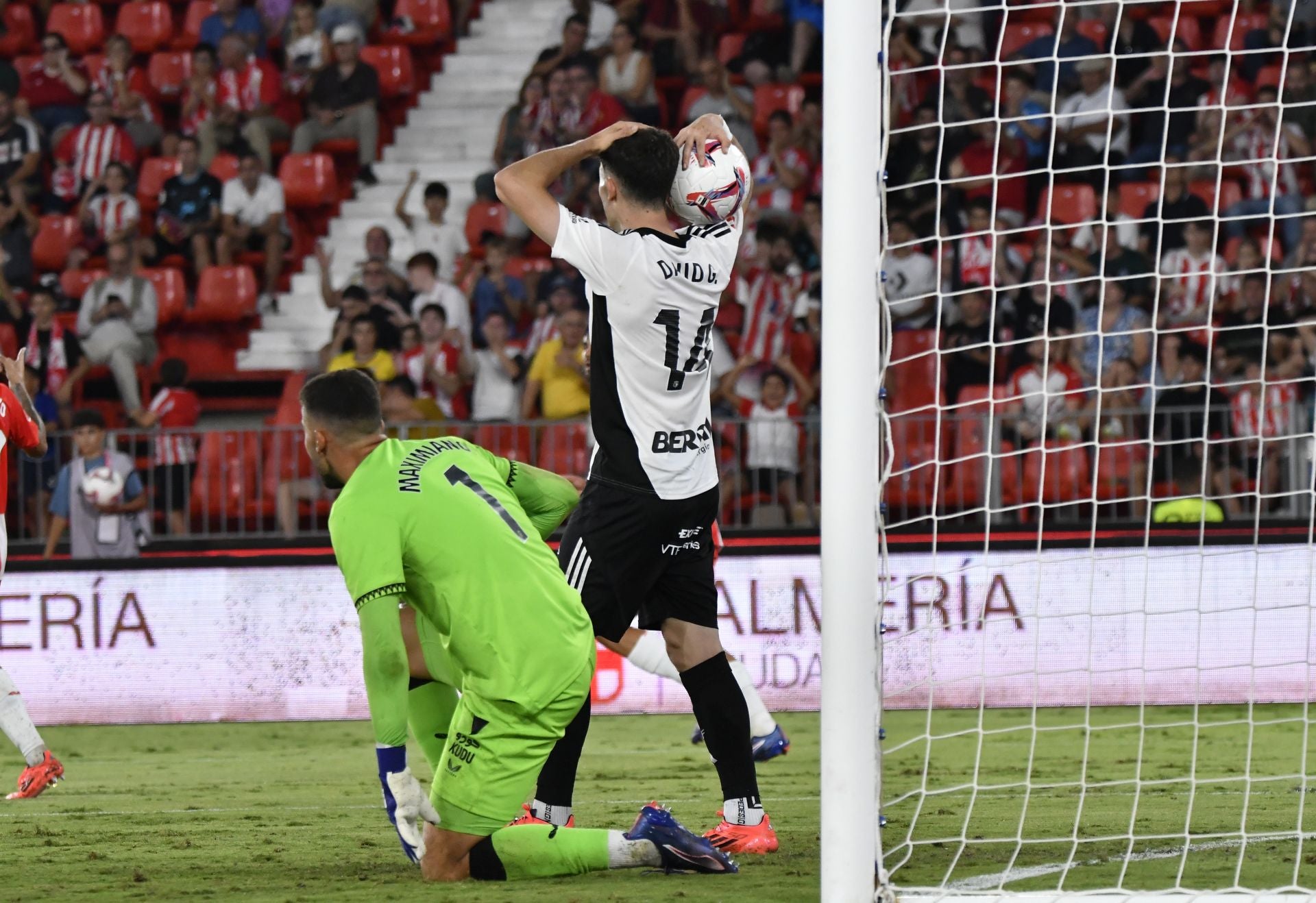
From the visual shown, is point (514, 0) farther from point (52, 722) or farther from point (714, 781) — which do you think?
point (714, 781)

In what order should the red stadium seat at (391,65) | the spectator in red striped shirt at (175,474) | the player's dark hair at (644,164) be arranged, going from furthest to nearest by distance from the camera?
the red stadium seat at (391,65)
the spectator in red striped shirt at (175,474)
the player's dark hair at (644,164)

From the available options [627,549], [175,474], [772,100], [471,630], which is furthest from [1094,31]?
[471,630]

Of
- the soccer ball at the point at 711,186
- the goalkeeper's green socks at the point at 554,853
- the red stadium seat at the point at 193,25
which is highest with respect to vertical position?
the red stadium seat at the point at 193,25

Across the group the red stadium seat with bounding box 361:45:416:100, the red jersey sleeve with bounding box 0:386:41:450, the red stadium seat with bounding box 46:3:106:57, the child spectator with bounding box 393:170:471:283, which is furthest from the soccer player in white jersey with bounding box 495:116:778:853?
the red stadium seat with bounding box 46:3:106:57

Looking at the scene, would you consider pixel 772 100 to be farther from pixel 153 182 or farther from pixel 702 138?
pixel 702 138

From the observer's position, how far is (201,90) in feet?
49.4

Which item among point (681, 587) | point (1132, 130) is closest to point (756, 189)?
point (1132, 130)

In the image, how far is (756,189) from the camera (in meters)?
13.4

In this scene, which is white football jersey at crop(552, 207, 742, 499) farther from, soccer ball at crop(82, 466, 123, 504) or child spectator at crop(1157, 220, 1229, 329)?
child spectator at crop(1157, 220, 1229, 329)

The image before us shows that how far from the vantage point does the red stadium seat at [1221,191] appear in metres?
11.6

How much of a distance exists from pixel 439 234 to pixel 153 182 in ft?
8.91

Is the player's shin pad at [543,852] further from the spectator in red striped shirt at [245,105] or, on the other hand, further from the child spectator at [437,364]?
the spectator in red striped shirt at [245,105]

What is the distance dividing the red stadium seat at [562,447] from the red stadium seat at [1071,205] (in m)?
4.29

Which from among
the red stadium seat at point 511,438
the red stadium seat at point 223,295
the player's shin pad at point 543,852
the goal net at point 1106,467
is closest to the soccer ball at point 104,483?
the red stadium seat at point 511,438
